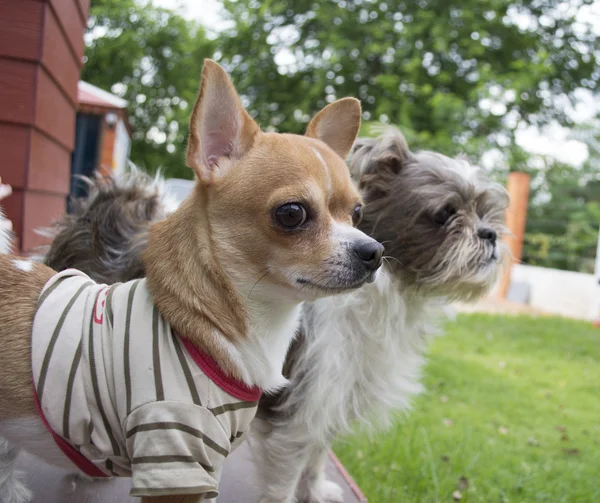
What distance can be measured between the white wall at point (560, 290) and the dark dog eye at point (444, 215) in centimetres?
826

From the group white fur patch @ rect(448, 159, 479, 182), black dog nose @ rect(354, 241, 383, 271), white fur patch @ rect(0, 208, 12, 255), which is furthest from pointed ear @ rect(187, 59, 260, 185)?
white fur patch @ rect(448, 159, 479, 182)

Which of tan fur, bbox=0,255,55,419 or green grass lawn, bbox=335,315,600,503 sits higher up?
tan fur, bbox=0,255,55,419

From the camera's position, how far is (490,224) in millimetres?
2543

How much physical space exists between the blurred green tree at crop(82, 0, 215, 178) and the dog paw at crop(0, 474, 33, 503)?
16.9 m

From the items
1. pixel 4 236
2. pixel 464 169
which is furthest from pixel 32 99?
pixel 464 169

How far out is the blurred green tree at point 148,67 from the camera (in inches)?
754

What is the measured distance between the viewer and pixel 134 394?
150 cm

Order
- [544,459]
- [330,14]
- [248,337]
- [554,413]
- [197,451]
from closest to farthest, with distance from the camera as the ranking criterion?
1. [197,451]
2. [248,337]
3. [544,459]
4. [554,413]
5. [330,14]

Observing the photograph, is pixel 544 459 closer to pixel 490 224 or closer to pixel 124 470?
pixel 490 224

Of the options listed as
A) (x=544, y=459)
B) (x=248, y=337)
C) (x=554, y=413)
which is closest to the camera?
(x=248, y=337)

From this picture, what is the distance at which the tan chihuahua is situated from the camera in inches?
59.4

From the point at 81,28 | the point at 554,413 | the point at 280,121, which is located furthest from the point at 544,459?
the point at 280,121

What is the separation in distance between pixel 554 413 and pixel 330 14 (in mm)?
12582

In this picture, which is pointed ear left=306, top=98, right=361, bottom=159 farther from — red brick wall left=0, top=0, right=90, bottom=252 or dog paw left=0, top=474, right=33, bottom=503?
red brick wall left=0, top=0, right=90, bottom=252
